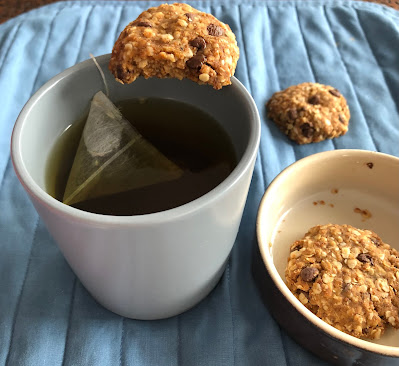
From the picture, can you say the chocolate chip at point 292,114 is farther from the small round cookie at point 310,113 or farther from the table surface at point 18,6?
the table surface at point 18,6

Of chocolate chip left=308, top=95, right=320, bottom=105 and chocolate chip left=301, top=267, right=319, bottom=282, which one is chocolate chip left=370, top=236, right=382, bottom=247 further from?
chocolate chip left=308, top=95, right=320, bottom=105

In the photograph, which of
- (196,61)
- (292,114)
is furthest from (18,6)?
(196,61)

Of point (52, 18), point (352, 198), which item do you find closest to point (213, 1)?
point (52, 18)

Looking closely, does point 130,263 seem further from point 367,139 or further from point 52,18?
point 52,18

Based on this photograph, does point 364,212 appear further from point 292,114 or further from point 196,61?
point 196,61

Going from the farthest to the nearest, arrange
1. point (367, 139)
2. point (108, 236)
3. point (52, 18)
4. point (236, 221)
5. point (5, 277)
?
point (52, 18)
point (367, 139)
point (5, 277)
point (236, 221)
point (108, 236)

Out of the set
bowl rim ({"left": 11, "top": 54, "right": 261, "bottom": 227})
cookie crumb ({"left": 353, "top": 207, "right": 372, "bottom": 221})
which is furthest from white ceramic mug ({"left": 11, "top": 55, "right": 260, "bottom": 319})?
cookie crumb ({"left": 353, "top": 207, "right": 372, "bottom": 221})
